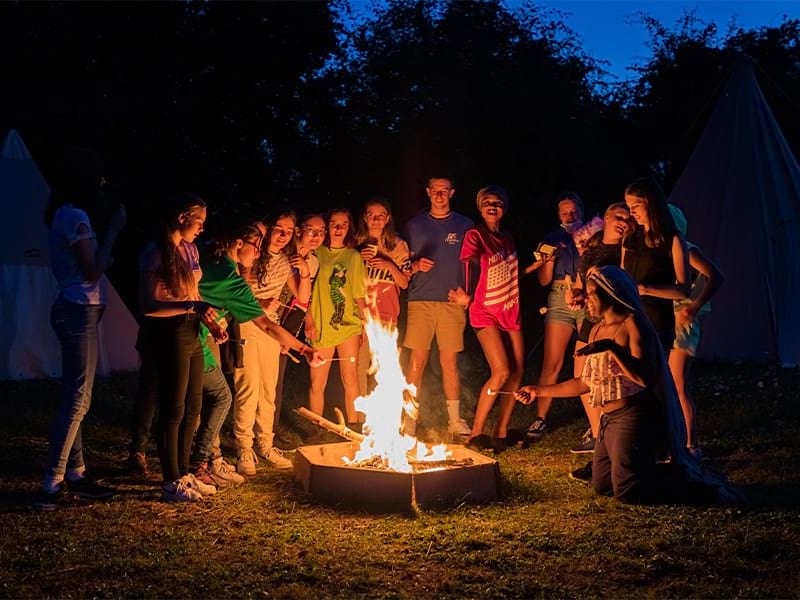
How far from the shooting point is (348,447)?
6.22 meters

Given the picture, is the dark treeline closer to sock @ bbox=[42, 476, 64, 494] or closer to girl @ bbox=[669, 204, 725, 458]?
girl @ bbox=[669, 204, 725, 458]

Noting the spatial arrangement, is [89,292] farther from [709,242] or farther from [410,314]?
[709,242]

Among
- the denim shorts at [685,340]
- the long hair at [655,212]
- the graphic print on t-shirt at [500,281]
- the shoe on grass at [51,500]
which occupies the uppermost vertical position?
the long hair at [655,212]

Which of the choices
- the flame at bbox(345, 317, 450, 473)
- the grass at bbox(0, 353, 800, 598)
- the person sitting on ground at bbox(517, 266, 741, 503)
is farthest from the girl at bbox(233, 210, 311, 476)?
the person sitting on ground at bbox(517, 266, 741, 503)

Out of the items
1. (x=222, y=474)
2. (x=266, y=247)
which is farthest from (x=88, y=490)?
(x=266, y=247)

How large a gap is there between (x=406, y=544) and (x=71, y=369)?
212cm

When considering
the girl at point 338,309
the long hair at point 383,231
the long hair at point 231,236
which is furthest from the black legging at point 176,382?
the long hair at point 383,231

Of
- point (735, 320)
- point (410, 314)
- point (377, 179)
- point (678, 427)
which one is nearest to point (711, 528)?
point (678, 427)

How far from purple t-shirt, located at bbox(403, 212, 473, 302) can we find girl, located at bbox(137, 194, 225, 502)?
2399 millimetres

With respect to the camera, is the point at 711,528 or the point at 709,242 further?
the point at 709,242

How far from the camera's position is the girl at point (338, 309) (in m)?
7.17

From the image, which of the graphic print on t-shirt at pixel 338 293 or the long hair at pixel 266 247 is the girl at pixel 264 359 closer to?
the long hair at pixel 266 247

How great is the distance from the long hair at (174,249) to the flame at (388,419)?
4.80 ft

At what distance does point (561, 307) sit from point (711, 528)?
9.56ft
